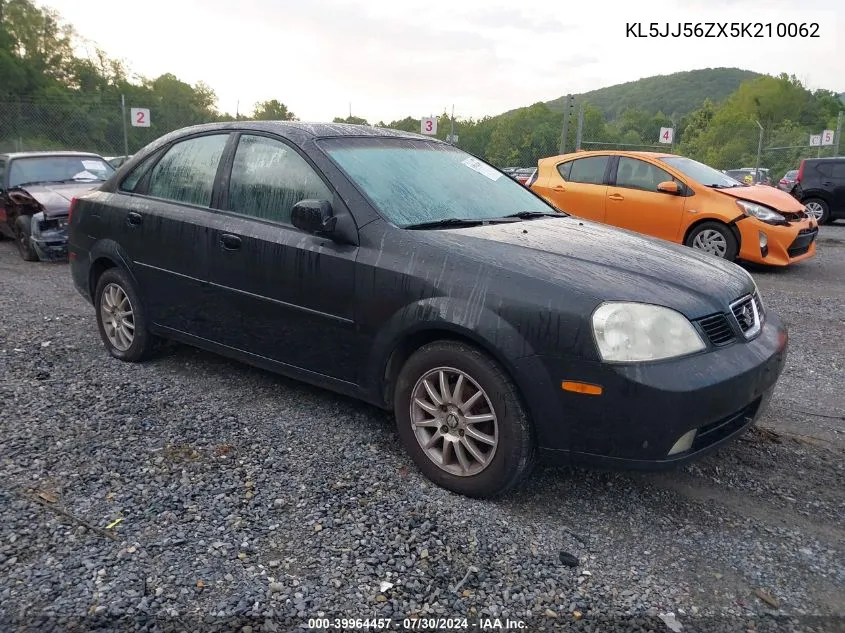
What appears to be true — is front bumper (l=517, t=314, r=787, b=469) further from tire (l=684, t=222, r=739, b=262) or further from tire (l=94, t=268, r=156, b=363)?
tire (l=684, t=222, r=739, b=262)

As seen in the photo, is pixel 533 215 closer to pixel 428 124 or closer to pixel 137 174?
pixel 137 174

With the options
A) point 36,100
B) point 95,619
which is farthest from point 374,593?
point 36,100

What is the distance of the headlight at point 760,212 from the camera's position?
8.37 metres

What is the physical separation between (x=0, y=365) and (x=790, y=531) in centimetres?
477

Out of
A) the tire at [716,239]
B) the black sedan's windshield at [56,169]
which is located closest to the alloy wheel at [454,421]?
the tire at [716,239]

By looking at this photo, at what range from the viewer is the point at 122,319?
15.4 feet

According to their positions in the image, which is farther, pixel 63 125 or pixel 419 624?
pixel 63 125

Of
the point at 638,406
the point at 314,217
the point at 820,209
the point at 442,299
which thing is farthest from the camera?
the point at 820,209

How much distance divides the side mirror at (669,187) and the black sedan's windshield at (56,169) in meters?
7.46

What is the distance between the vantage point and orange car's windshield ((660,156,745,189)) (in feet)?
29.2

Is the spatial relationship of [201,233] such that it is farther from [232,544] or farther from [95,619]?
[95,619]

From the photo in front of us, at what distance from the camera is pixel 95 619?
226 cm

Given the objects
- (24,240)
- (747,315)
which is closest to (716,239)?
(747,315)

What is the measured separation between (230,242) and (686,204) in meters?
6.64
